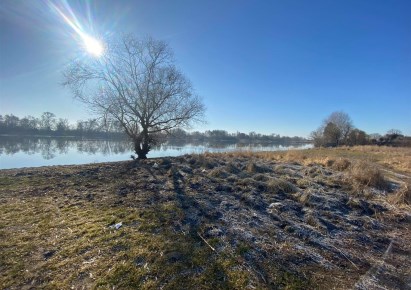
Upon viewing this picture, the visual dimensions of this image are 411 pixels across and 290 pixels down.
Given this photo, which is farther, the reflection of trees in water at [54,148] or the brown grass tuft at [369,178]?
the reflection of trees in water at [54,148]

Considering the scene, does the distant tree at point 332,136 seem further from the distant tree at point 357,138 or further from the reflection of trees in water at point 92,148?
the reflection of trees in water at point 92,148

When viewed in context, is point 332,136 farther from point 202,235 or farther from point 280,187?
point 202,235

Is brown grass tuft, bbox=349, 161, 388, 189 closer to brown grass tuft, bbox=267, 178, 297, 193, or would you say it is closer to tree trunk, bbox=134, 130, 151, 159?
brown grass tuft, bbox=267, 178, 297, 193

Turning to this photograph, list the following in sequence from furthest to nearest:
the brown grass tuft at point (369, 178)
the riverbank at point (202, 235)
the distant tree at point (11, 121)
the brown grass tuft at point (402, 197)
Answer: the distant tree at point (11, 121), the brown grass tuft at point (369, 178), the brown grass tuft at point (402, 197), the riverbank at point (202, 235)

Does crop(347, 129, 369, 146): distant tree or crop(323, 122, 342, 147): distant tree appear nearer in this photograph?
crop(347, 129, 369, 146): distant tree

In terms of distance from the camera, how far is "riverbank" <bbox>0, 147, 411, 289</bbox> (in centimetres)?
292

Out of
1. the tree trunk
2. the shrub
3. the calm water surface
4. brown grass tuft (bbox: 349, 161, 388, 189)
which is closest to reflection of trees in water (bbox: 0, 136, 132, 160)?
the calm water surface

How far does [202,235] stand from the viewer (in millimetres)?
3947

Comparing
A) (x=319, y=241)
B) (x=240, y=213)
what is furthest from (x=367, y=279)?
(x=240, y=213)

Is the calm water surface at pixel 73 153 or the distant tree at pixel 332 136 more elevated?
the distant tree at pixel 332 136

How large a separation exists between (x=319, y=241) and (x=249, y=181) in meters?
3.41

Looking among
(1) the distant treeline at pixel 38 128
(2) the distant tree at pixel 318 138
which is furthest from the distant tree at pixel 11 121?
(2) the distant tree at pixel 318 138

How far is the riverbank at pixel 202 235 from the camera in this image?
115 inches

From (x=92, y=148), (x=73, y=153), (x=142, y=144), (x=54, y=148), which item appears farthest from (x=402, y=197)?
(x=54, y=148)
